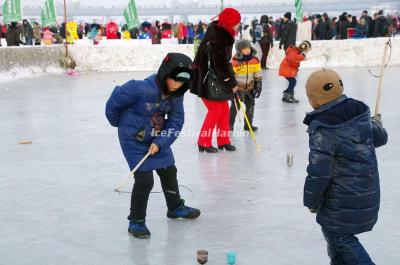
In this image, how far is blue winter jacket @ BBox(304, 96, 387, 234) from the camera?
294 cm

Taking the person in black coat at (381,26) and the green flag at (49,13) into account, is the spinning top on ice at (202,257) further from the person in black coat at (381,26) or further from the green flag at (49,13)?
the person in black coat at (381,26)

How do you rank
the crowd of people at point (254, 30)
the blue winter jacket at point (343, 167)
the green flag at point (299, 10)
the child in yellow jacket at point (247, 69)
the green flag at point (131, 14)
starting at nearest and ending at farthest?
the blue winter jacket at point (343, 167) < the child in yellow jacket at point (247, 69) < the crowd of people at point (254, 30) < the green flag at point (299, 10) < the green flag at point (131, 14)

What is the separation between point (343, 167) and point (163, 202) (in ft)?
7.76

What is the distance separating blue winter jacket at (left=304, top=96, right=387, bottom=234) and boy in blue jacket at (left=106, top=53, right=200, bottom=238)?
1304mm

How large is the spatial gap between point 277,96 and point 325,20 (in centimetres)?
1224

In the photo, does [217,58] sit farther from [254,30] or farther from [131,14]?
[131,14]

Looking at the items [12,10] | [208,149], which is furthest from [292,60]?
[12,10]

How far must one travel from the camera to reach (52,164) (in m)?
6.61

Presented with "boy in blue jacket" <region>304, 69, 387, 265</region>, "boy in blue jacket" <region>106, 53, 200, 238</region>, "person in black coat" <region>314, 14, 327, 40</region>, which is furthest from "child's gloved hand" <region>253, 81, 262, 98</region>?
"person in black coat" <region>314, 14, 327, 40</region>

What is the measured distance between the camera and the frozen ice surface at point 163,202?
155 inches

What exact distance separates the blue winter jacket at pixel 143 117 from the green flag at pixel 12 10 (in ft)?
50.5

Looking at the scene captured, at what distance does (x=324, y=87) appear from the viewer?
→ 3.02m

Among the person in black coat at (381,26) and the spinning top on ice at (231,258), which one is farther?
the person in black coat at (381,26)

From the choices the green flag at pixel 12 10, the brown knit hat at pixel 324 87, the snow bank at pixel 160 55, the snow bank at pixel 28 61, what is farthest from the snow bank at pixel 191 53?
the brown knit hat at pixel 324 87
